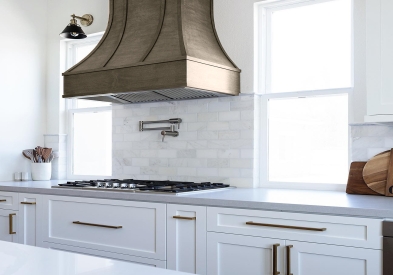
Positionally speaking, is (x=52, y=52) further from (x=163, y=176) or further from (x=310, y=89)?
(x=310, y=89)

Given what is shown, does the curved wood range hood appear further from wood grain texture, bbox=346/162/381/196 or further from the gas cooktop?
wood grain texture, bbox=346/162/381/196

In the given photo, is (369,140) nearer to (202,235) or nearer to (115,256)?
(202,235)

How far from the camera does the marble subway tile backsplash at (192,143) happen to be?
3530 mm

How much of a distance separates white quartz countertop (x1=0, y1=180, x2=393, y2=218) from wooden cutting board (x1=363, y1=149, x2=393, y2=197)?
10 centimetres

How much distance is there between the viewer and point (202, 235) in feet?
9.16

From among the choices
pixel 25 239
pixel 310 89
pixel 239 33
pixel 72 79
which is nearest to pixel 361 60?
pixel 310 89

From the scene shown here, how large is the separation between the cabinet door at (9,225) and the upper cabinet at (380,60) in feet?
8.69

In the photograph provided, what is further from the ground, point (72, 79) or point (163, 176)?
point (72, 79)

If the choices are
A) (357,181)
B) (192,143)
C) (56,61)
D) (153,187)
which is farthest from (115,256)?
(56,61)

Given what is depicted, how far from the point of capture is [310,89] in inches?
134

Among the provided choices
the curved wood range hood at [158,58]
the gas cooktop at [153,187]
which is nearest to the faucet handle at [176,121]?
the curved wood range hood at [158,58]

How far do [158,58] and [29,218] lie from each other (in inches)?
62.1

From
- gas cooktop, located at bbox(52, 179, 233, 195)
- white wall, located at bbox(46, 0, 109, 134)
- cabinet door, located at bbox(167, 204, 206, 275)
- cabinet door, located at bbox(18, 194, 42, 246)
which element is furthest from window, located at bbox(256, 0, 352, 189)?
white wall, located at bbox(46, 0, 109, 134)

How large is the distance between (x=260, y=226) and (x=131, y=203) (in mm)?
914
